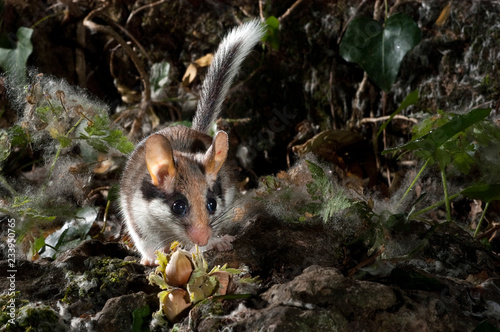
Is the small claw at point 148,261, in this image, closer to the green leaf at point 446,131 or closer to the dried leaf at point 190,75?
the green leaf at point 446,131

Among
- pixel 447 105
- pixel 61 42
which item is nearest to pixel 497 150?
pixel 447 105

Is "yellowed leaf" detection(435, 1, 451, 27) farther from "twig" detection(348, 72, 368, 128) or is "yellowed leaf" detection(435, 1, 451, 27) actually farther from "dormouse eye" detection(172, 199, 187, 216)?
"dormouse eye" detection(172, 199, 187, 216)

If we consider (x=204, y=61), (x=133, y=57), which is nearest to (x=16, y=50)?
(x=133, y=57)

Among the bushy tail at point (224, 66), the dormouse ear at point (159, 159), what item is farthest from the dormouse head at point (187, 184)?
the bushy tail at point (224, 66)

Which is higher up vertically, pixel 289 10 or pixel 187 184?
pixel 289 10

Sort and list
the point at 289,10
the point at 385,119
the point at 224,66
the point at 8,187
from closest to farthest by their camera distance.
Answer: the point at 8,187, the point at 224,66, the point at 385,119, the point at 289,10

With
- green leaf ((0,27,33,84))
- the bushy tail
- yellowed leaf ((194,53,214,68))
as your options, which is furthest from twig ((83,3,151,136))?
the bushy tail

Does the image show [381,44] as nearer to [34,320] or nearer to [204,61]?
[204,61]
